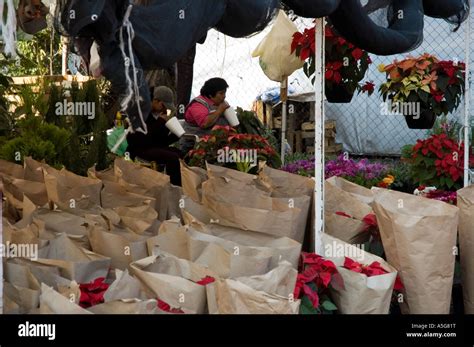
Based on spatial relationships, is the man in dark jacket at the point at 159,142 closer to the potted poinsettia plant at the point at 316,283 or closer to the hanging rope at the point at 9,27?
the potted poinsettia plant at the point at 316,283

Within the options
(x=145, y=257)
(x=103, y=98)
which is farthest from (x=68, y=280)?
(x=103, y=98)

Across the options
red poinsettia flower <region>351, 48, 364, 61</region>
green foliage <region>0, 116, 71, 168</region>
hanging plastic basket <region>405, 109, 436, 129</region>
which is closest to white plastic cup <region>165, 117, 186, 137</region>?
green foliage <region>0, 116, 71, 168</region>

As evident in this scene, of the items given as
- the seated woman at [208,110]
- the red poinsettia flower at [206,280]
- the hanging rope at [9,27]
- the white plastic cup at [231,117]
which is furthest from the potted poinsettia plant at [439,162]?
the hanging rope at [9,27]

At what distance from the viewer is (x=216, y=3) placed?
2.54 metres

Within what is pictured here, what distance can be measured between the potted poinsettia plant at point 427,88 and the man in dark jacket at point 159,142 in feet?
5.01

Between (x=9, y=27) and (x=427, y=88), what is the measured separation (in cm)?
362

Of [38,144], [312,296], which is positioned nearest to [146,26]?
[312,296]

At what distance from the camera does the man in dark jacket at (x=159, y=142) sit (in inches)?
228

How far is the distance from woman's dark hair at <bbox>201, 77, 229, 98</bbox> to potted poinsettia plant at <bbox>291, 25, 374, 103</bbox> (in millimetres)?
1126

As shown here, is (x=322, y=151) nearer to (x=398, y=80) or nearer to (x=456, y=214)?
(x=456, y=214)

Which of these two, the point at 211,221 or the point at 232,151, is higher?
the point at 232,151

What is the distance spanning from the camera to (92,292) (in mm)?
2430

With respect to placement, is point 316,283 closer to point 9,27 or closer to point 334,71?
point 9,27

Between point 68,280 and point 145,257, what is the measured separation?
0.98 ft
